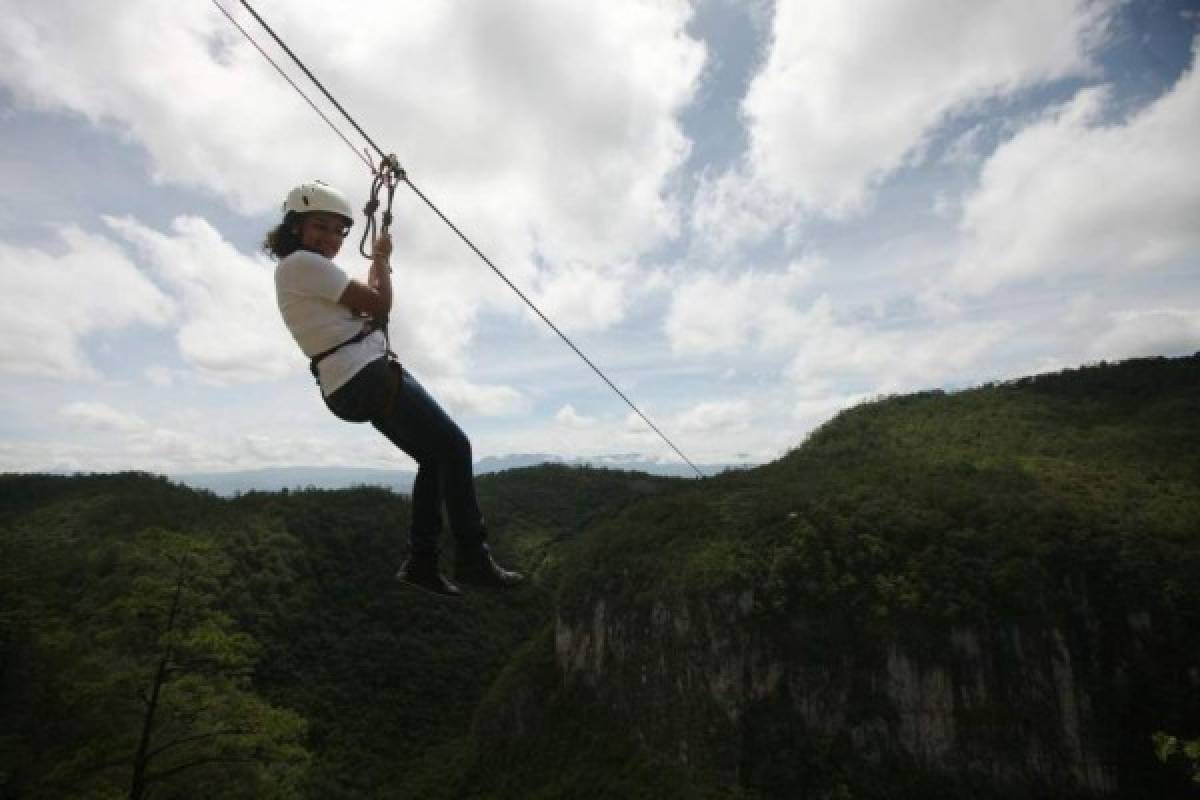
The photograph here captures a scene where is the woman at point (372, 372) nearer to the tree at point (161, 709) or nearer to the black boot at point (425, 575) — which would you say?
the black boot at point (425, 575)

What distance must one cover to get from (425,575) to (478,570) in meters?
0.55

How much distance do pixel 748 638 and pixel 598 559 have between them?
18.3 metres

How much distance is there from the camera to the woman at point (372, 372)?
16.2ft

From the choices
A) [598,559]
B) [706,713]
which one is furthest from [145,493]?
[706,713]

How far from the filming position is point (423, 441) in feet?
18.0

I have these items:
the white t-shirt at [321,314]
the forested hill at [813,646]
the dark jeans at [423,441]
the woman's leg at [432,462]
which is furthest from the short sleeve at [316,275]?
the forested hill at [813,646]

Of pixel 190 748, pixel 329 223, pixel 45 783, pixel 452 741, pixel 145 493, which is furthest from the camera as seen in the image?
pixel 145 493

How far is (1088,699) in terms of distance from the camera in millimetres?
45562

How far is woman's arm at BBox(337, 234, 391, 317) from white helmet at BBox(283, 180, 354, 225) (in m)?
0.37

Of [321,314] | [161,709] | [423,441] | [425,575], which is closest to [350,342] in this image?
[321,314]

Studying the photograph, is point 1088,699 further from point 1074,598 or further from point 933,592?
point 933,592

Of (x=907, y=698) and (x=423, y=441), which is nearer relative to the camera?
(x=423, y=441)

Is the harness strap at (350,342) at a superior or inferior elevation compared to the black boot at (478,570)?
superior

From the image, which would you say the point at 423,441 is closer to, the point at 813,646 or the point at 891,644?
the point at 813,646
